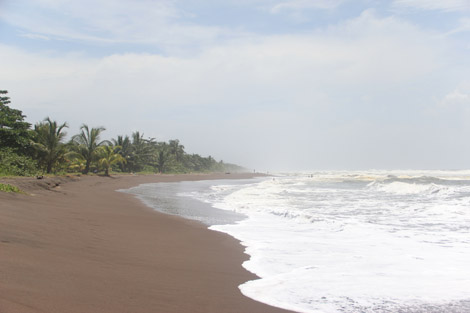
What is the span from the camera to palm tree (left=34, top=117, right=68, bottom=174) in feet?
83.5

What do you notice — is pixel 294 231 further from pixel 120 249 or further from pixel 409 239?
pixel 120 249

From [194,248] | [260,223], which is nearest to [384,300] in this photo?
[194,248]

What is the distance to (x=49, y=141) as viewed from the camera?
25656 millimetres

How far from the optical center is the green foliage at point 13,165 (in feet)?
63.6

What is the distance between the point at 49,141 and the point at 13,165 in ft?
18.7

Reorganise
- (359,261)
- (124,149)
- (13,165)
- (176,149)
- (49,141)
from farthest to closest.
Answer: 1. (176,149)
2. (124,149)
3. (49,141)
4. (13,165)
5. (359,261)

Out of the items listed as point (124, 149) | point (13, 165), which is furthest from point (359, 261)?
point (124, 149)

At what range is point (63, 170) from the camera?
100 feet

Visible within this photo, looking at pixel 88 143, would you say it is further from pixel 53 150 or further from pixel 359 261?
pixel 359 261

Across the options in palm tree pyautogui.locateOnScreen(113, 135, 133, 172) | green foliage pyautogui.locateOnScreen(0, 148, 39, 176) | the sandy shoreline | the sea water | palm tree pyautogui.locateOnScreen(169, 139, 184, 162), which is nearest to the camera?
the sandy shoreline

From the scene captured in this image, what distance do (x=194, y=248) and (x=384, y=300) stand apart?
11.6 feet

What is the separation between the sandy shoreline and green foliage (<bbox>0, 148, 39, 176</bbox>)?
47.2 feet

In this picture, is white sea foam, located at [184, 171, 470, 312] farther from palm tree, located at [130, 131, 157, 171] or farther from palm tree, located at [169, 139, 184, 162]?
palm tree, located at [169, 139, 184, 162]

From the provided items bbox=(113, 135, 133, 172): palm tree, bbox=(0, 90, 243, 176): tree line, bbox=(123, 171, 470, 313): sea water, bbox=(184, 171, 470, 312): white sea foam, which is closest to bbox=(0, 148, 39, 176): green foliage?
bbox=(0, 90, 243, 176): tree line
